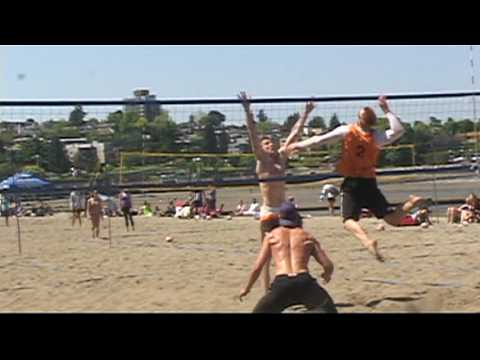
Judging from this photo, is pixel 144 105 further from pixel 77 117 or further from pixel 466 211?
pixel 466 211

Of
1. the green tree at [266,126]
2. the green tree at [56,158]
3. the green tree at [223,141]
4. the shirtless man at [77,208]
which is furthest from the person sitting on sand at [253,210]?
the green tree at [266,126]

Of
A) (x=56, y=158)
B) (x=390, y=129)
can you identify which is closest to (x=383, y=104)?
(x=390, y=129)

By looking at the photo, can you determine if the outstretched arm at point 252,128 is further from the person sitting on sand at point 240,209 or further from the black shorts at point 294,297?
the person sitting on sand at point 240,209

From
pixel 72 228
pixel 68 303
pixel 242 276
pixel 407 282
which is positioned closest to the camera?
pixel 68 303

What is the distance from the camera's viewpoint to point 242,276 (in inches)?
303

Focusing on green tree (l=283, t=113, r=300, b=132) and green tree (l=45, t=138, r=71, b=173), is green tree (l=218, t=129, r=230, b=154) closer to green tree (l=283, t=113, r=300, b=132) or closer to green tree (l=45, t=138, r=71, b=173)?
green tree (l=45, t=138, r=71, b=173)

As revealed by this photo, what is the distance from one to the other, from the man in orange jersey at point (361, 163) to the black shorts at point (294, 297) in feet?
2.92

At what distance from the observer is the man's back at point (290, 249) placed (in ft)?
15.2

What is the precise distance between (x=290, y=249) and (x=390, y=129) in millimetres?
1148
